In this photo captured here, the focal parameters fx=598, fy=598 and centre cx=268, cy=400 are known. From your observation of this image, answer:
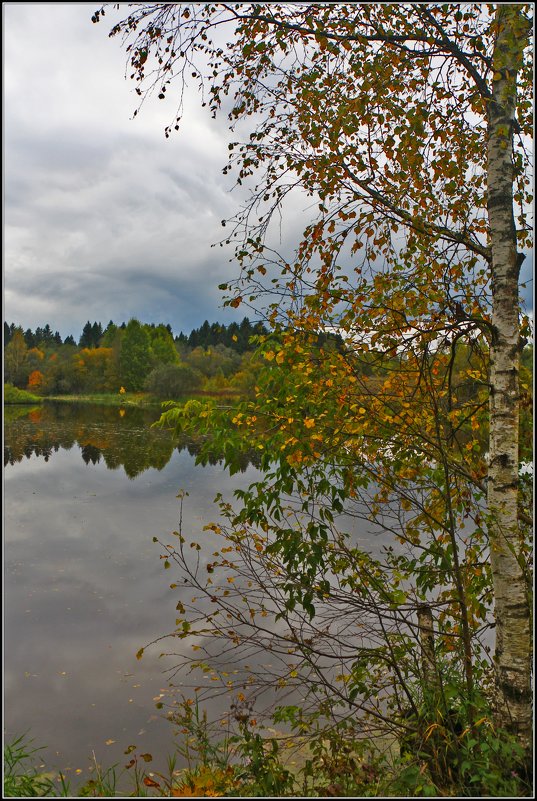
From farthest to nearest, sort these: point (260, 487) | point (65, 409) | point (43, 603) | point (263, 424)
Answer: point (65, 409) → point (43, 603) → point (263, 424) → point (260, 487)

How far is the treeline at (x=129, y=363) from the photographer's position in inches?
1069

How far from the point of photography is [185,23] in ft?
13.0

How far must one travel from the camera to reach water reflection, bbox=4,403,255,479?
22281 mm

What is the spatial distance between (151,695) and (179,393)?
20.2m

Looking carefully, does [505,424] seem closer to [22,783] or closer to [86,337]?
[22,783]

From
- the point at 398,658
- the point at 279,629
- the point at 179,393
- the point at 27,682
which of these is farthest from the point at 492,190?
the point at 179,393

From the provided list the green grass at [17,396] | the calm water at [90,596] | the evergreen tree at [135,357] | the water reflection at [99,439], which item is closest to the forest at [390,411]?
the calm water at [90,596]

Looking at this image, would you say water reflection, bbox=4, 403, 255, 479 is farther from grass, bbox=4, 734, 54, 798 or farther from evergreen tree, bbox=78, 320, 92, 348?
evergreen tree, bbox=78, 320, 92, 348

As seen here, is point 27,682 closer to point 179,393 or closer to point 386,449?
point 386,449

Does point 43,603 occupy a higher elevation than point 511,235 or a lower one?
lower

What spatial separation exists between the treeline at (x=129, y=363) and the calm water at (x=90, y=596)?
589cm

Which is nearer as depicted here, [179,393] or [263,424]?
[263,424]

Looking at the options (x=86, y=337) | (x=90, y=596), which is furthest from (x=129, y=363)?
(x=86, y=337)

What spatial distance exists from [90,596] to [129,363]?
30.5 metres
